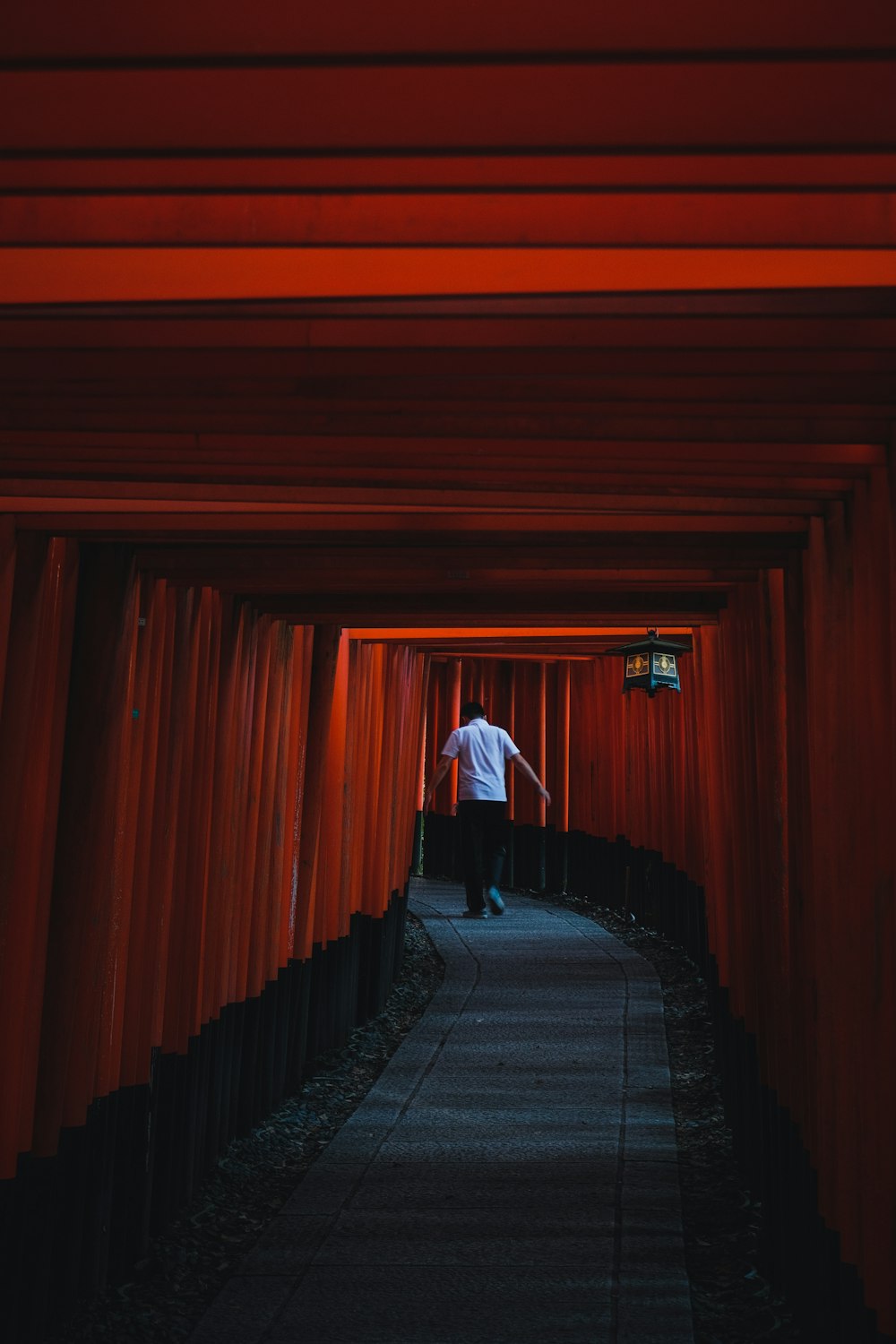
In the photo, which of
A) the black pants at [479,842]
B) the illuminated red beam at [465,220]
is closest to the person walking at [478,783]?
the black pants at [479,842]

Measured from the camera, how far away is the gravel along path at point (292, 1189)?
389 centimetres

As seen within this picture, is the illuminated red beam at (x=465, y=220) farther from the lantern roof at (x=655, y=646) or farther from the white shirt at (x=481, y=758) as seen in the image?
the white shirt at (x=481, y=758)

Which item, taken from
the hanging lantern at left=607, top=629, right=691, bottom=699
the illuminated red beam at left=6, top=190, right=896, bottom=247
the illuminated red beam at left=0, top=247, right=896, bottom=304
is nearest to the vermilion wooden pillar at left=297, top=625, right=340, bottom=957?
the hanging lantern at left=607, top=629, right=691, bottom=699

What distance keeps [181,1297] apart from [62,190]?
3.39 meters

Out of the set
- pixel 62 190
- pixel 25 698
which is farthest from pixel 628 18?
pixel 25 698

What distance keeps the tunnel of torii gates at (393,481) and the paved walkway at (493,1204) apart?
456 millimetres

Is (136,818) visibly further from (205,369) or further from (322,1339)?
(205,369)

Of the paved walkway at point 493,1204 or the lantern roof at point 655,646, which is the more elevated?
the lantern roof at point 655,646

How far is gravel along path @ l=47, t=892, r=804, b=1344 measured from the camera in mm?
3887

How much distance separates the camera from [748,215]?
6.71 feet

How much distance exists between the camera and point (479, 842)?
12.3 meters

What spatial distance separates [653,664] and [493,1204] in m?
3.72

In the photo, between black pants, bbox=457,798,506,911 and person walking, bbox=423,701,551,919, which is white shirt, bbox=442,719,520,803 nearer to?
person walking, bbox=423,701,551,919

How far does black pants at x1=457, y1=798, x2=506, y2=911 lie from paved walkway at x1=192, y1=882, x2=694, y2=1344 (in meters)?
3.83
